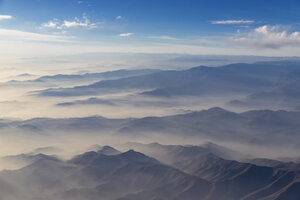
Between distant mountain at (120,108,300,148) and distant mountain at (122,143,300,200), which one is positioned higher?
distant mountain at (122,143,300,200)

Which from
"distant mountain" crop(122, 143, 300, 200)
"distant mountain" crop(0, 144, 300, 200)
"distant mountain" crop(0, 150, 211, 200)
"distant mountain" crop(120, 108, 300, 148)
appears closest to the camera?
"distant mountain" crop(122, 143, 300, 200)

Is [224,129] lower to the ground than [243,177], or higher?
lower

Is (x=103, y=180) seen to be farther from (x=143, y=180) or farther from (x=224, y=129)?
(x=224, y=129)

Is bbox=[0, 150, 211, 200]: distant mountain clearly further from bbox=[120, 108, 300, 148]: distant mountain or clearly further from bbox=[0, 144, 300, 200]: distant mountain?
bbox=[120, 108, 300, 148]: distant mountain

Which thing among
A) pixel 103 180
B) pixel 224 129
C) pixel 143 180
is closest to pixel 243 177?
pixel 143 180

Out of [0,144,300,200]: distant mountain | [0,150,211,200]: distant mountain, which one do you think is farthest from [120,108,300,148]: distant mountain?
[0,150,211,200]: distant mountain

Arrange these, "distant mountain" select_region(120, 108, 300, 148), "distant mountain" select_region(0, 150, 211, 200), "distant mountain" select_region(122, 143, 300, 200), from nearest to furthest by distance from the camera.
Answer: "distant mountain" select_region(122, 143, 300, 200) < "distant mountain" select_region(0, 150, 211, 200) < "distant mountain" select_region(120, 108, 300, 148)

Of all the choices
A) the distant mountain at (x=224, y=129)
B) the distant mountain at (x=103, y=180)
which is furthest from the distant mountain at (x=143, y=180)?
the distant mountain at (x=224, y=129)

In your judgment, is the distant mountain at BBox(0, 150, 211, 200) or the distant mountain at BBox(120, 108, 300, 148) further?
the distant mountain at BBox(120, 108, 300, 148)

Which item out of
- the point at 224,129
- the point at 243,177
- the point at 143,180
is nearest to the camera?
the point at 243,177

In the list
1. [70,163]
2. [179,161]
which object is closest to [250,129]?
[179,161]

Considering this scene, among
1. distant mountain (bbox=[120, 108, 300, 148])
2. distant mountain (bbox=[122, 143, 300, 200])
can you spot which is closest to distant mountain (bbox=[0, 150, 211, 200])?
distant mountain (bbox=[122, 143, 300, 200])

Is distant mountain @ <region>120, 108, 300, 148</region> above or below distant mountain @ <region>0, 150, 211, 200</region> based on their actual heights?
below
